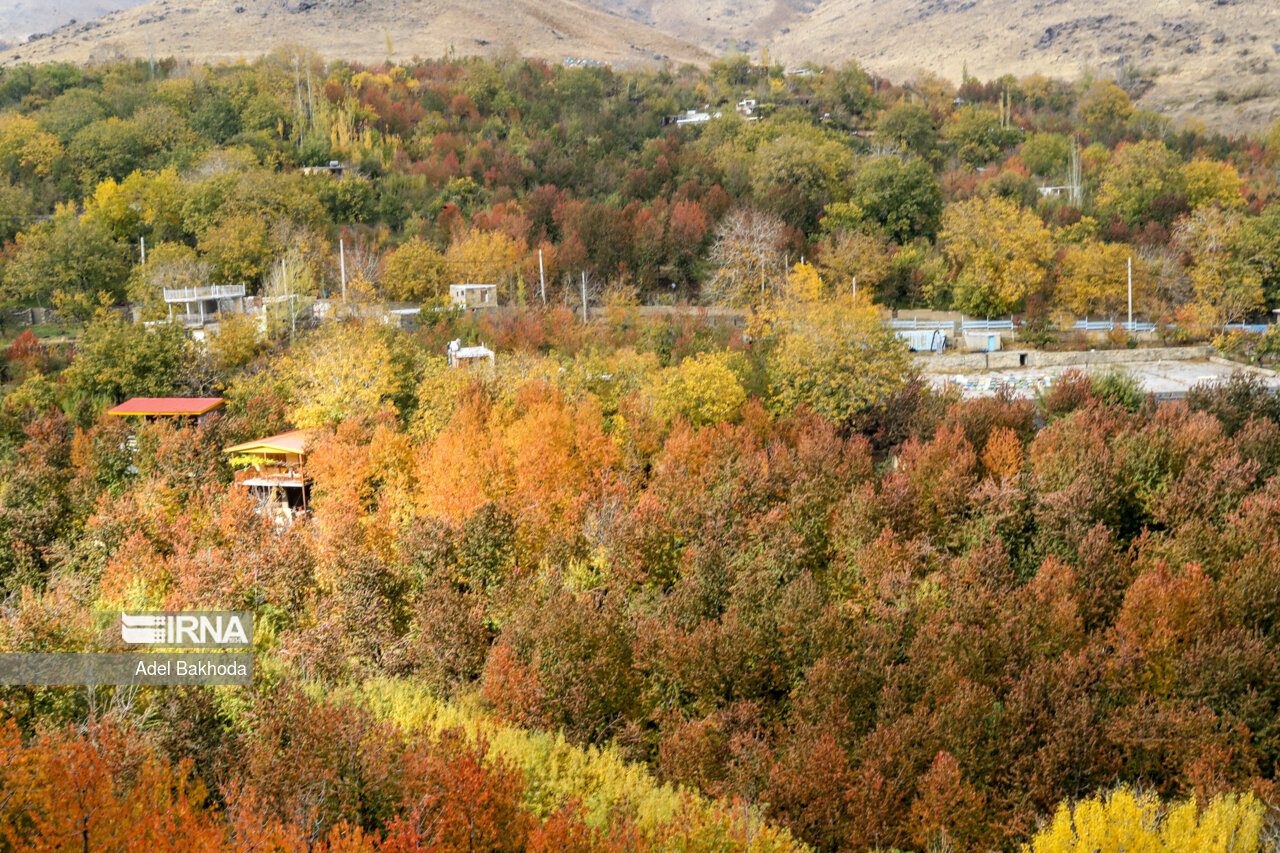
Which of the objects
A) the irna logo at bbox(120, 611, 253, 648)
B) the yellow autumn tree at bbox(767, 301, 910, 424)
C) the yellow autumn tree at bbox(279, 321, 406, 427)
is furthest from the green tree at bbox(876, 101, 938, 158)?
the irna logo at bbox(120, 611, 253, 648)

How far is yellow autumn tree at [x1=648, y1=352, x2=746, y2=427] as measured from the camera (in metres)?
33.6

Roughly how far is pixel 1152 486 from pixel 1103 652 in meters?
10.0

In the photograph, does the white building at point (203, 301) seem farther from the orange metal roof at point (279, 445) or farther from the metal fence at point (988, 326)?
the metal fence at point (988, 326)

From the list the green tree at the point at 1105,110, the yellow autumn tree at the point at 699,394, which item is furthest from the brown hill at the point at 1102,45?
the yellow autumn tree at the point at 699,394

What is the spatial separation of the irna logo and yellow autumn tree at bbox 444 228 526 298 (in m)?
33.5

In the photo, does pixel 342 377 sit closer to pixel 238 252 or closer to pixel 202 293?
pixel 202 293

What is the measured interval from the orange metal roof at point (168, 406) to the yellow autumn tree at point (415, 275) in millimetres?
15096

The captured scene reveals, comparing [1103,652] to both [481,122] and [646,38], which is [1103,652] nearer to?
[481,122]

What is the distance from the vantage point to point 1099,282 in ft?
170

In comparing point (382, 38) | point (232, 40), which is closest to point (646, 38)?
point (382, 38)

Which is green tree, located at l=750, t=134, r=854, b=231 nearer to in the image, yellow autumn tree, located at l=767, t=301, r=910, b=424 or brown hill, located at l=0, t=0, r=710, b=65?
yellow autumn tree, located at l=767, t=301, r=910, b=424

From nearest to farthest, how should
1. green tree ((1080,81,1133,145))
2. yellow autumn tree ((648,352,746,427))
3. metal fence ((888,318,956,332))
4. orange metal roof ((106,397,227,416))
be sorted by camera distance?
yellow autumn tree ((648,352,746,427)) < orange metal roof ((106,397,227,416)) < metal fence ((888,318,956,332)) < green tree ((1080,81,1133,145))

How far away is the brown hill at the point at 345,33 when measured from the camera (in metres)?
116

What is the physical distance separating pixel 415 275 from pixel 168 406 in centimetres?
1742
